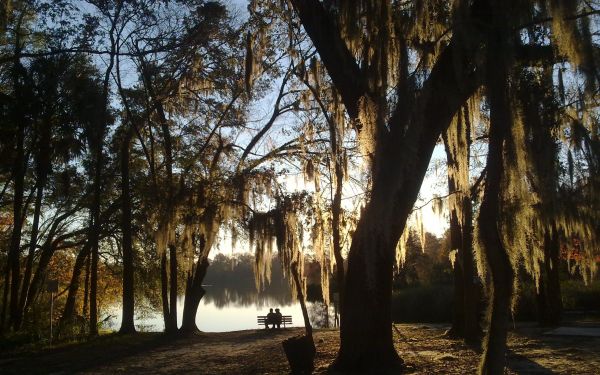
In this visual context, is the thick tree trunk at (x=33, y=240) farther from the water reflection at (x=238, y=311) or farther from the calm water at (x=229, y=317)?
the water reflection at (x=238, y=311)

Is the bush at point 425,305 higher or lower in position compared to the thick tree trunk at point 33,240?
lower

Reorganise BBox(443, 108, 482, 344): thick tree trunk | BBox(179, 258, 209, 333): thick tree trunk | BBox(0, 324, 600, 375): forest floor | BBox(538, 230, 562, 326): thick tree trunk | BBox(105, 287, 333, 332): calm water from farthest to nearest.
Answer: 1. BBox(105, 287, 333, 332): calm water
2. BBox(179, 258, 209, 333): thick tree trunk
3. BBox(538, 230, 562, 326): thick tree trunk
4. BBox(443, 108, 482, 344): thick tree trunk
5. BBox(0, 324, 600, 375): forest floor

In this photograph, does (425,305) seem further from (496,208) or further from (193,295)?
(496,208)

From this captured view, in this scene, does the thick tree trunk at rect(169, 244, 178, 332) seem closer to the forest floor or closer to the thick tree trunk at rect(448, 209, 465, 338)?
the forest floor

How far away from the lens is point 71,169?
18359 millimetres

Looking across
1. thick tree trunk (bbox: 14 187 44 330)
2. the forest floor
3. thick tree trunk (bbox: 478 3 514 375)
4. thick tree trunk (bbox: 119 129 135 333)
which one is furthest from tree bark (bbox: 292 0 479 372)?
thick tree trunk (bbox: 14 187 44 330)

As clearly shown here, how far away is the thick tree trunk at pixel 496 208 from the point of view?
16.6ft

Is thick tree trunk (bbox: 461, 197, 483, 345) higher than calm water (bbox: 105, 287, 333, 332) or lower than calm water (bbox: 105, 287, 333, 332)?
higher

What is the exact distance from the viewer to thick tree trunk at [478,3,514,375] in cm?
507

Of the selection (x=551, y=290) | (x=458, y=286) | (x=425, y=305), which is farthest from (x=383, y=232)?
(x=425, y=305)

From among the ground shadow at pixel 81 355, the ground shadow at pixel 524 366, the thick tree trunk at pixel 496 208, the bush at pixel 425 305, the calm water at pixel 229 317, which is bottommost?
the calm water at pixel 229 317

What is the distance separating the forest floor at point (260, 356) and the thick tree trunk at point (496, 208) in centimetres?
267

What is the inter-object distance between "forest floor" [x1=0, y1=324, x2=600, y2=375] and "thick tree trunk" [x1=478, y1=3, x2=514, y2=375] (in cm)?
267

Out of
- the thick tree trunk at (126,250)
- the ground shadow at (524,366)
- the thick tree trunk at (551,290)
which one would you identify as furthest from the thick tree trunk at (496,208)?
the thick tree trunk at (126,250)
